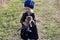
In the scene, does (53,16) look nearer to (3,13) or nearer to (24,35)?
(3,13)

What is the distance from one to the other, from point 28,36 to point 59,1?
3354 millimetres

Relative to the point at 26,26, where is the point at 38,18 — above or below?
below

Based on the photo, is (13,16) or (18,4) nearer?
(13,16)

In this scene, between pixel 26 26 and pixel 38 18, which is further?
pixel 38 18

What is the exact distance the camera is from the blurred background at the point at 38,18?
644 centimetres

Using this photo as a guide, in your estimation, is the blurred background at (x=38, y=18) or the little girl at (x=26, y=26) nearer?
the little girl at (x=26, y=26)

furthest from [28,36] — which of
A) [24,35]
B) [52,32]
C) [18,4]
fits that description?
[18,4]

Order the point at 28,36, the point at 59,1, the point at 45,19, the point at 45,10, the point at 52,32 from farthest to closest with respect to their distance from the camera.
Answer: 1. the point at 59,1
2. the point at 45,10
3. the point at 45,19
4. the point at 52,32
5. the point at 28,36

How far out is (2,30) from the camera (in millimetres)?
6707

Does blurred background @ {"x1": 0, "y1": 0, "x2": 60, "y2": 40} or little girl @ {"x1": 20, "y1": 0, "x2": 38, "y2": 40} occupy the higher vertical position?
little girl @ {"x1": 20, "y1": 0, "x2": 38, "y2": 40}

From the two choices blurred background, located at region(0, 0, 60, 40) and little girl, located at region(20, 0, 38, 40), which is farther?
blurred background, located at region(0, 0, 60, 40)

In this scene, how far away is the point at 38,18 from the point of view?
718cm

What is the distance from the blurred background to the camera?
6.44 meters

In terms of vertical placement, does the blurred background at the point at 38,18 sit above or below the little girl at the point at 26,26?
below
